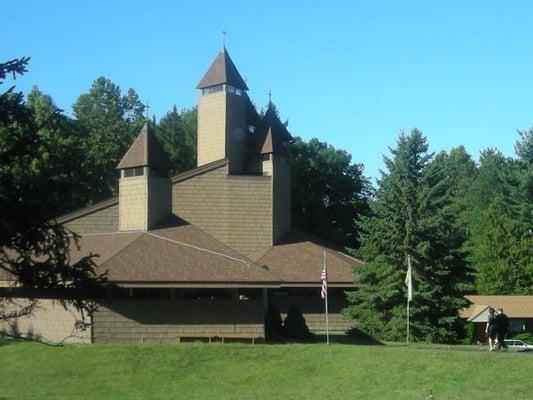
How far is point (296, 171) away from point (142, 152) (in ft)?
75.7

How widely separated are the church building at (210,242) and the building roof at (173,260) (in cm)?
5

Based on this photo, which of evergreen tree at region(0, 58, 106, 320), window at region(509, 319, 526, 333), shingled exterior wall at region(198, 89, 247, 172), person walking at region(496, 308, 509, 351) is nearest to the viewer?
evergreen tree at region(0, 58, 106, 320)

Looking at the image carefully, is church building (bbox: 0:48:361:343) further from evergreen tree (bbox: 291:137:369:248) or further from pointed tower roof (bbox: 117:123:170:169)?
evergreen tree (bbox: 291:137:369:248)

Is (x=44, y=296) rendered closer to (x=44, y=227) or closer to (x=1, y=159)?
(x=44, y=227)

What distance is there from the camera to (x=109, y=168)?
63938 millimetres

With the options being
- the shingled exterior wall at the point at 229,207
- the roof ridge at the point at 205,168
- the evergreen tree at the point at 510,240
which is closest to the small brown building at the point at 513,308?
the evergreen tree at the point at 510,240

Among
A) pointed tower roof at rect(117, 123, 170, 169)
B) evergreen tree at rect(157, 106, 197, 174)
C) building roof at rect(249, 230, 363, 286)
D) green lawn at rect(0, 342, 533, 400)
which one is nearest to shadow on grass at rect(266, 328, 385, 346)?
building roof at rect(249, 230, 363, 286)

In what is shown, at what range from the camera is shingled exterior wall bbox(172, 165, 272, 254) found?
43.5 metres

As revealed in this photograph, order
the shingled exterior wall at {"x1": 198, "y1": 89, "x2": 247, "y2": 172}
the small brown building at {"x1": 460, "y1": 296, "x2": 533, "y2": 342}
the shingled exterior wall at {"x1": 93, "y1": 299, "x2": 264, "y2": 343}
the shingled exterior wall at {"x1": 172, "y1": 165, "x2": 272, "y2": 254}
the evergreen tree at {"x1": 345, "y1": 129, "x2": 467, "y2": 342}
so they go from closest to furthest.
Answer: the shingled exterior wall at {"x1": 93, "y1": 299, "x2": 264, "y2": 343} → the evergreen tree at {"x1": 345, "y1": 129, "x2": 467, "y2": 342} → the shingled exterior wall at {"x1": 172, "y1": 165, "x2": 272, "y2": 254} → the shingled exterior wall at {"x1": 198, "y1": 89, "x2": 247, "y2": 172} → the small brown building at {"x1": 460, "y1": 296, "x2": 533, "y2": 342}

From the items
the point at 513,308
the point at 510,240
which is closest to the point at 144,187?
the point at 513,308

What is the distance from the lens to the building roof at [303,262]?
41031mm

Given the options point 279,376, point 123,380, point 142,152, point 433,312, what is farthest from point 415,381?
point 142,152

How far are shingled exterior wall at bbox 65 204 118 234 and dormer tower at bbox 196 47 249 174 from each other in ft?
25.4

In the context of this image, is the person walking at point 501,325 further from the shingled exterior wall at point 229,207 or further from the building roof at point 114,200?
the building roof at point 114,200
